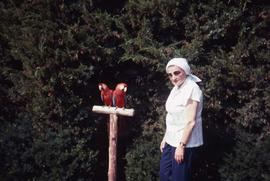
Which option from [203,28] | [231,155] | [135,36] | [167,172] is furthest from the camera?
[135,36]

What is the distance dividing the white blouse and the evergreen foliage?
79cm

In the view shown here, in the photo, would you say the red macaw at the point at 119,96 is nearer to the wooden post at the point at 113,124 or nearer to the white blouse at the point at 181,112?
the wooden post at the point at 113,124

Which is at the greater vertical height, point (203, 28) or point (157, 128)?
point (203, 28)

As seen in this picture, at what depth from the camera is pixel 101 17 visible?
545cm

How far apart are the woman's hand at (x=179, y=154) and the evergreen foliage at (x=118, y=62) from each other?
813 millimetres

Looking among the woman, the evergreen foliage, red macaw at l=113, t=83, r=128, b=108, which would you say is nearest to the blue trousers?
the woman

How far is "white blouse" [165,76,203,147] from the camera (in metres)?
4.13

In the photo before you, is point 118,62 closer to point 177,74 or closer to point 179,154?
point 177,74

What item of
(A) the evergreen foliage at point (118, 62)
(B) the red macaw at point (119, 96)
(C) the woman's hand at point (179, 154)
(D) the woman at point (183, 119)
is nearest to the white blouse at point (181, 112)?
(D) the woman at point (183, 119)

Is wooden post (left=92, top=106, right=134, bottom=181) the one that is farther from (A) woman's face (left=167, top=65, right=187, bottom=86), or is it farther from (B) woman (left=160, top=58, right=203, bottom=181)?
(A) woman's face (left=167, top=65, right=187, bottom=86)

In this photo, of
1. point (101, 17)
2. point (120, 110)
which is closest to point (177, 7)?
point (101, 17)

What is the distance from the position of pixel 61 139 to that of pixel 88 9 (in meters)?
1.89

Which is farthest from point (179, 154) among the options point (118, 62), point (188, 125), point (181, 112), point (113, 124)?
point (118, 62)

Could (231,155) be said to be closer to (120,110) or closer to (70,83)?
(120,110)
